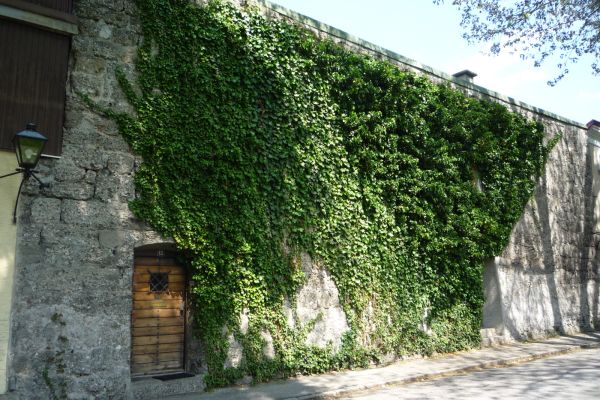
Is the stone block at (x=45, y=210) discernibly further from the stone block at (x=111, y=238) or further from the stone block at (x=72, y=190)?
the stone block at (x=111, y=238)

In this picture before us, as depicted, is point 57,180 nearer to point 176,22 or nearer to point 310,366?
point 176,22

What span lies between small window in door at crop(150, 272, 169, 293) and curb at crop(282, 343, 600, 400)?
7.57 feet

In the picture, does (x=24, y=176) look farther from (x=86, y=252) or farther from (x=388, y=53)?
(x=388, y=53)

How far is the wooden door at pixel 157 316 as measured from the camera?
6738 millimetres

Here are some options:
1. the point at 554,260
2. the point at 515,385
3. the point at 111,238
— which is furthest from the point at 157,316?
the point at 554,260

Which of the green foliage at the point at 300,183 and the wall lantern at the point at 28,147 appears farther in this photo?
the green foliage at the point at 300,183

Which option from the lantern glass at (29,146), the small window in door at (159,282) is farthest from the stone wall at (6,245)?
the small window in door at (159,282)

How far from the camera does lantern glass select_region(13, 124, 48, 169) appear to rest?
17.5 ft

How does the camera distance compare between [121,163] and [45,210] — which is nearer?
[45,210]

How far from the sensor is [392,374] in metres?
7.69

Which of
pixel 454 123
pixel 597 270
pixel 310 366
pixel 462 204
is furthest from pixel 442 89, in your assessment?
pixel 597 270

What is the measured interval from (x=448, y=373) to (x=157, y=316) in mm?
4582

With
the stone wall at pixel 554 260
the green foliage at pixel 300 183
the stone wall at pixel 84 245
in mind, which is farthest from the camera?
the stone wall at pixel 554 260

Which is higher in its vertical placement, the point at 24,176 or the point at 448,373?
the point at 24,176
